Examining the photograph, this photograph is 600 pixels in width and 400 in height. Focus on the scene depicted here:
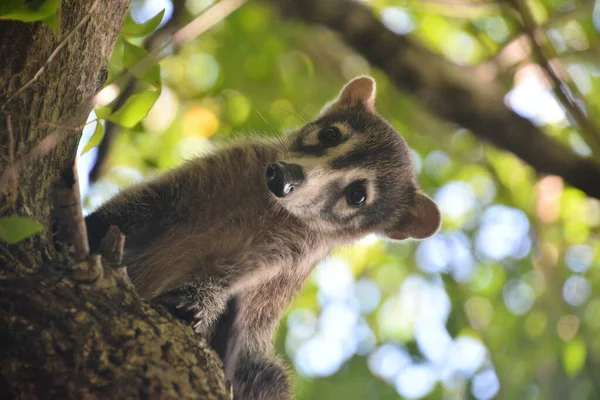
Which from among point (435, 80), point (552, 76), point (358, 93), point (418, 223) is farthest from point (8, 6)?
point (435, 80)

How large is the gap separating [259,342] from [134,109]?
2191 mm

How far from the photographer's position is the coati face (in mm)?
4336

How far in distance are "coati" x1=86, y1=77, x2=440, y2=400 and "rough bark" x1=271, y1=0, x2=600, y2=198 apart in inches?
26.1

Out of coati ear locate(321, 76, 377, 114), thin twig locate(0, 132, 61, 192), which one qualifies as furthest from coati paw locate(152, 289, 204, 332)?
coati ear locate(321, 76, 377, 114)

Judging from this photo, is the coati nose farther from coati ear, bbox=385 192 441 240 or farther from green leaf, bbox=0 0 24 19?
green leaf, bbox=0 0 24 19

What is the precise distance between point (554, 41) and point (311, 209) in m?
3.05

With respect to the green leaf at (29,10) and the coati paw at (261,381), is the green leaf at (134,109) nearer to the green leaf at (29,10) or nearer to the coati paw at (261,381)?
the green leaf at (29,10)

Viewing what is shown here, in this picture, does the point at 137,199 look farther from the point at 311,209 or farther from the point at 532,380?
the point at 532,380

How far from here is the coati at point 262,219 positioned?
3848 mm

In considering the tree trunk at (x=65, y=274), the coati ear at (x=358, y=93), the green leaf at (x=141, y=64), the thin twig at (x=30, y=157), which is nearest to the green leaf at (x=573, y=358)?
the coati ear at (x=358, y=93)

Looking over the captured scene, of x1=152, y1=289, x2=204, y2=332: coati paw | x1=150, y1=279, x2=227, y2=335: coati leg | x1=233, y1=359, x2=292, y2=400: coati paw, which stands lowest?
x1=233, y1=359, x2=292, y2=400: coati paw

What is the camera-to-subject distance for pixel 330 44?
688 centimetres

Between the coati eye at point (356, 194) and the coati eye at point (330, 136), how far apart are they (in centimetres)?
32

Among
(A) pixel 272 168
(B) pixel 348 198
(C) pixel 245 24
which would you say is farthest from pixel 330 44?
(A) pixel 272 168
